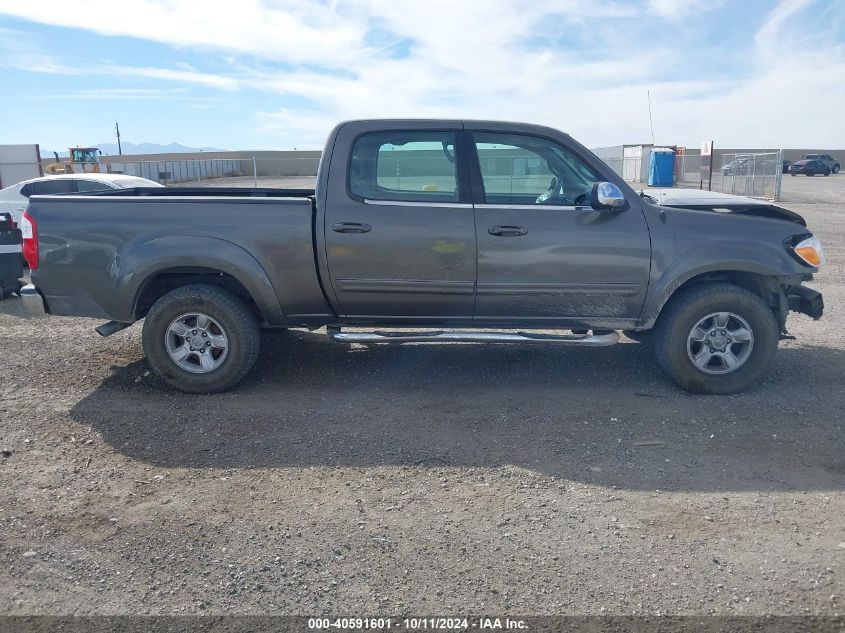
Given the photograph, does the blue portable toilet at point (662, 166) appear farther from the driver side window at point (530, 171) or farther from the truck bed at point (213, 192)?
the driver side window at point (530, 171)

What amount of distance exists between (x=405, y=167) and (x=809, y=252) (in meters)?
3.08

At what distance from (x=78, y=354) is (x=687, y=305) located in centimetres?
536

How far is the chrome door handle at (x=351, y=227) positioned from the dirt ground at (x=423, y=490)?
126cm

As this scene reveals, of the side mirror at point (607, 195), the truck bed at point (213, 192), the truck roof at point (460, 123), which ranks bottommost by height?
the side mirror at point (607, 195)

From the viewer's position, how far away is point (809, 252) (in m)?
5.45

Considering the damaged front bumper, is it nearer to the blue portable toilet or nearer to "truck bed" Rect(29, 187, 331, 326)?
"truck bed" Rect(29, 187, 331, 326)

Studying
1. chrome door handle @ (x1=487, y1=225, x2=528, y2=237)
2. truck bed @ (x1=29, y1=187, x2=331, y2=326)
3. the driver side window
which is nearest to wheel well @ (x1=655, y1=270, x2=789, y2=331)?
the driver side window

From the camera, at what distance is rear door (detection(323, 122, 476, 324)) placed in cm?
532

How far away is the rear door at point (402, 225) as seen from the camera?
532 centimetres

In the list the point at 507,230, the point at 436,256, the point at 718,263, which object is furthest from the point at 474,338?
the point at 718,263

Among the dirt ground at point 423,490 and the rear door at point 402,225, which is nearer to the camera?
the dirt ground at point 423,490

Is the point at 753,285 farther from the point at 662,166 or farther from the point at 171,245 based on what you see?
the point at 662,166

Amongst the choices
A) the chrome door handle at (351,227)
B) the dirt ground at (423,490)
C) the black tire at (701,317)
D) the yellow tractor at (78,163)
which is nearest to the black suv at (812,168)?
the yellow tractor at (78,163)

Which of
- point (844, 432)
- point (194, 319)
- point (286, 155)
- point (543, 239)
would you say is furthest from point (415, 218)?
point (286, 155)
